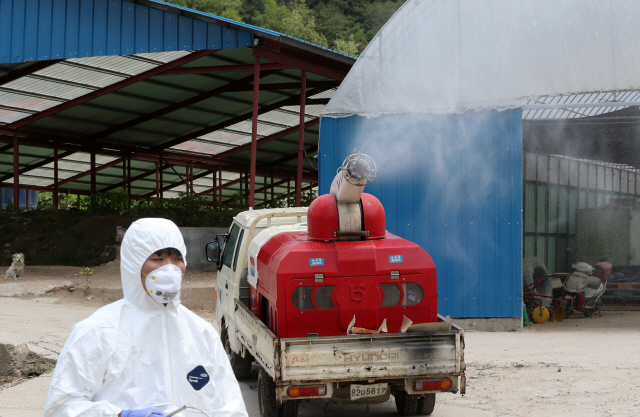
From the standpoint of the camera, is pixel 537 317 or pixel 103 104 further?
pixel 103 104

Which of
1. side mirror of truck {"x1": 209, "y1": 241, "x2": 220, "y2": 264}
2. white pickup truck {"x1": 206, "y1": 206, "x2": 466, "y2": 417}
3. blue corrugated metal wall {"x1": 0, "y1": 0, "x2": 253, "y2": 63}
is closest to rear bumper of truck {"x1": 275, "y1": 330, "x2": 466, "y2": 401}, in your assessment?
white pickup truck {"x1": 206, "y1": 206, "x2": 466, "y2": 417}

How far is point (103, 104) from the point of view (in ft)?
69.8

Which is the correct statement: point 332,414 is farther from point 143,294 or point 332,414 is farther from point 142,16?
point 142,16

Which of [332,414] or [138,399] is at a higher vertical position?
[138,399]

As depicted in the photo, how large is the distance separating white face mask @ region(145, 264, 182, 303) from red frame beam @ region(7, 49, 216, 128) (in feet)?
48.1

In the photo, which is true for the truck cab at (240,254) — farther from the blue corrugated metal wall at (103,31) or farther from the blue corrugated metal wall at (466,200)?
the blue corrugated metal wall at (103,31)

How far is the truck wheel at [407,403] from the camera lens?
7.09 m

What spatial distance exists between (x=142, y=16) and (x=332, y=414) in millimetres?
11388

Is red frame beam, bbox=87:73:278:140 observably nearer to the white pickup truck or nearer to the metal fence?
the metal fence

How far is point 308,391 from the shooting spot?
20.0ft

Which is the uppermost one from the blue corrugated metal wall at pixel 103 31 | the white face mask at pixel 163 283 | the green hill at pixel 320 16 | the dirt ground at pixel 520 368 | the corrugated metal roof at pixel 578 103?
the green hill at pixel 320 16

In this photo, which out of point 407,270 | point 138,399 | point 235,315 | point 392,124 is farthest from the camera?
point 392,124

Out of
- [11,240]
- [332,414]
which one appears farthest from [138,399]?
[11,240]

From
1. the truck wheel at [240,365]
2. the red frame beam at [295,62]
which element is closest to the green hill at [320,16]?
the red frame beam at [295,62]
